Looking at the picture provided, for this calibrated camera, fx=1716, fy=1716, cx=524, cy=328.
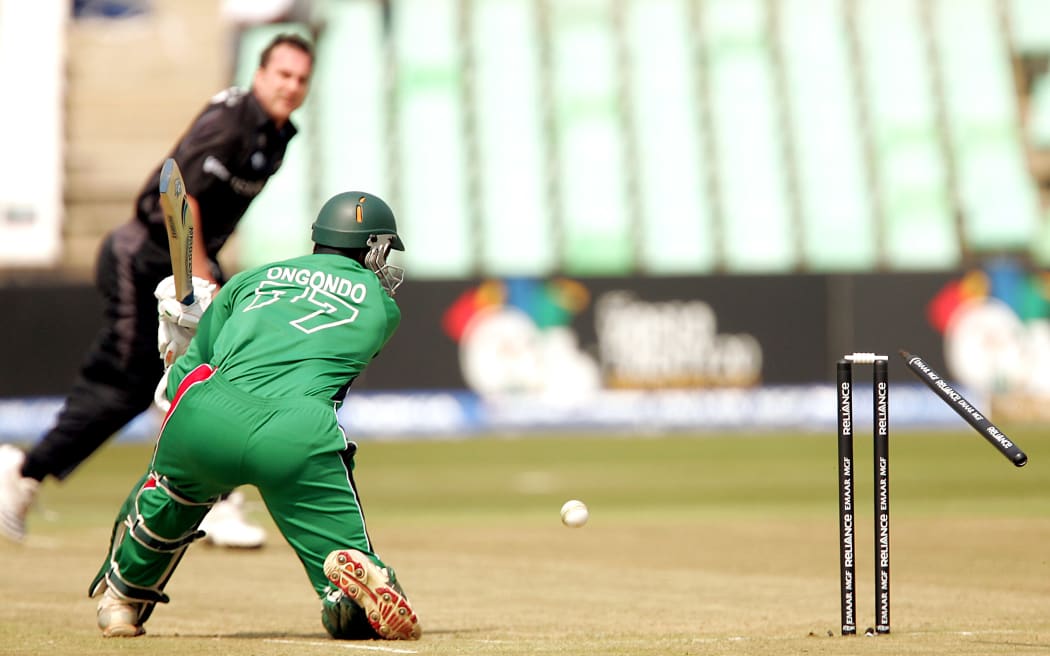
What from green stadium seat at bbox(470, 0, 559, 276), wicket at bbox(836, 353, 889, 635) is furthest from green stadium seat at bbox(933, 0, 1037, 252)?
wicket at bbox(836, 353, 889, 635)

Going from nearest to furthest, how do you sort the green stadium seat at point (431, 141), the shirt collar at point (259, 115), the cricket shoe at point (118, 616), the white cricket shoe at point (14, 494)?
the cricket shoe at point (118, 616)
the white cricket shoe at point (14, 494)
the shirt collar at point (259, 115)
the green stadium seat at point (431, 141)

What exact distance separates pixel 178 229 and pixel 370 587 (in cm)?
168

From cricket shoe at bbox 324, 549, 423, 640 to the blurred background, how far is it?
13478 millimetres

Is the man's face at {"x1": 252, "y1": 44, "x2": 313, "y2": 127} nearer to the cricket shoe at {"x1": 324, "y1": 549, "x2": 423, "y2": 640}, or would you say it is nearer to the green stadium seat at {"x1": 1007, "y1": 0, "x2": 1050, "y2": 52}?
the cricket shoe at {"x1": 324, "y1": 549, "x2": 423, "y2": 640}

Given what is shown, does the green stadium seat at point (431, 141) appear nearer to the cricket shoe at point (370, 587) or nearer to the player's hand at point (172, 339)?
the player's hand at point (172, 339)

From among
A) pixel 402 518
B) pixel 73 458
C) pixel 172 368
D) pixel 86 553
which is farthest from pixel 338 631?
pixel 402 518

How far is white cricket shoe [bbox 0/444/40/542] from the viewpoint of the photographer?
26.4ft

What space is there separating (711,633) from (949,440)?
43.3 feet

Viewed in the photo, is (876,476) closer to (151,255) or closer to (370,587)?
(370,587)

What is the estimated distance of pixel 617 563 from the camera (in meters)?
9.00

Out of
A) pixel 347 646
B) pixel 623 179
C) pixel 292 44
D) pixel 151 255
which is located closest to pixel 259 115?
pixel 292 44

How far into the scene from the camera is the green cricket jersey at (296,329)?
18.4ft

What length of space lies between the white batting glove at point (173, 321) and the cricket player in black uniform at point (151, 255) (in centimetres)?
166

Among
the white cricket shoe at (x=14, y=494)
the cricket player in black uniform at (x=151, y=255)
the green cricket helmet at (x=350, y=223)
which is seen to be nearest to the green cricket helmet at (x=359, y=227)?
the green cricket helmet at (x=350, y=223)
